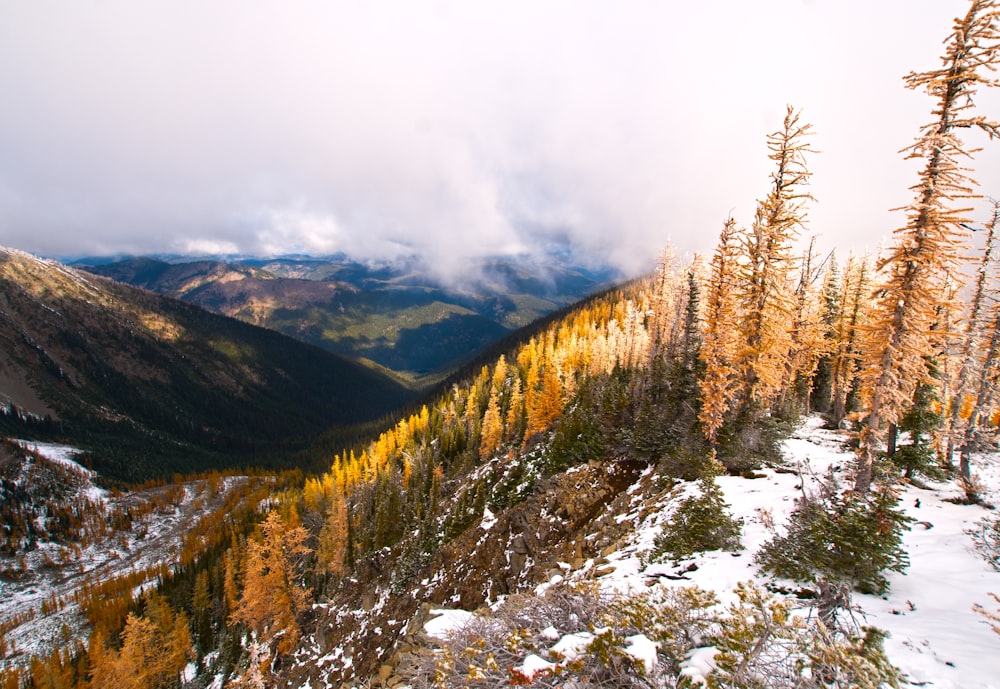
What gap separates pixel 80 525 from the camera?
140875mm

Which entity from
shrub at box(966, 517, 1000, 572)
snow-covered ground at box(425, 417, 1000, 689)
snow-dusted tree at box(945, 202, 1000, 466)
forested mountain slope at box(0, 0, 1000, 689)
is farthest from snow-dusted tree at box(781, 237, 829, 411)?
shrub at box(966, 517, 1000, 572)

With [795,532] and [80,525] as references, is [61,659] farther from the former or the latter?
[795,532]

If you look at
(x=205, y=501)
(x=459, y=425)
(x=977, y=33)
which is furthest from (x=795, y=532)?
(x=205, y=501)

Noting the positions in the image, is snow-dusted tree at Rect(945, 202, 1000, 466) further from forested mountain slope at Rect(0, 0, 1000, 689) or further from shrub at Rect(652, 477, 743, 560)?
shrub at Rect(652, 477, 743, 560)

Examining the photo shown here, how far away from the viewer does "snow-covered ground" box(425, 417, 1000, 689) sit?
21.6 ft

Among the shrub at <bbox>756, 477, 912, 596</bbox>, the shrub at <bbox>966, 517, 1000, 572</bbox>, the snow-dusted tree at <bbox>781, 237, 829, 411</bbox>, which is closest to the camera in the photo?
the shrub at <bbox>756, 477, 912, 596</bbox>

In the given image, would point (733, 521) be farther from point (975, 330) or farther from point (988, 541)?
point (975, 330)

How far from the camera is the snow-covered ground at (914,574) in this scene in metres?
6.57

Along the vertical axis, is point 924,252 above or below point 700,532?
above

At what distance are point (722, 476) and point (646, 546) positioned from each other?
880 cm

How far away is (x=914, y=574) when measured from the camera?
9.80m

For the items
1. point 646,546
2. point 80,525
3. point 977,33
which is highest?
point 977,33

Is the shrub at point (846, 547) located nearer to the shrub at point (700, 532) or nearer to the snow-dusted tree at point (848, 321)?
the shrub at point (700, 532)

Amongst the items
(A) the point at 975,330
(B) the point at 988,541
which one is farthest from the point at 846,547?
(A) the point at 975,330
